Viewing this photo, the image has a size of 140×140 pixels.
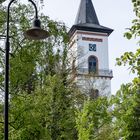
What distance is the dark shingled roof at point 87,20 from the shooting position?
235ft

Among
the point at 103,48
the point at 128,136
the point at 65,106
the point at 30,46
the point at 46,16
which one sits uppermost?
the point at 103,48

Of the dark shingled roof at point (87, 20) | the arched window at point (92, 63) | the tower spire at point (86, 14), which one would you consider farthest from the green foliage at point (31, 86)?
the tower spire at point (86, 14)

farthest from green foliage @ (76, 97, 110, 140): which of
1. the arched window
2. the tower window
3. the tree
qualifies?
the tower window

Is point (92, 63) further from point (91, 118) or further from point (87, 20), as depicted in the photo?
point (91, 118)

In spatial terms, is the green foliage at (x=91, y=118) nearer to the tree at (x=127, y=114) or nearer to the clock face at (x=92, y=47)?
the tree at (x=127, y=114)

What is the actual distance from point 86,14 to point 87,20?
1529 millimetres

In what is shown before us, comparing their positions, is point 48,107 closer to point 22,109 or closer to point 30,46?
point 30,46

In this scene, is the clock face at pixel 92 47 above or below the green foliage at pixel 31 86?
above

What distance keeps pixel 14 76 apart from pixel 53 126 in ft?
30.6

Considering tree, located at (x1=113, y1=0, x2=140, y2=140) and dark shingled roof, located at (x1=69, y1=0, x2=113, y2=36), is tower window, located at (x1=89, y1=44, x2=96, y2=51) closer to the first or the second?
dark shingled roof, located at (x1=69, y1=0, x2=113, y2=36)

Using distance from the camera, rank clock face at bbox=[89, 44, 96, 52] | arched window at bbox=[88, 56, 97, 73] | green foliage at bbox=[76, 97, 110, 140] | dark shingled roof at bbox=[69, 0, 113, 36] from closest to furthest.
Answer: green foliage at bbox=[76, 97, 110, 140] < arched window at bbox=[88, 56, 97, 73] < clock face at bbox=[89, 44, 96, 52] < dark shingled roof at bbox=[69, 0, 113, 36]

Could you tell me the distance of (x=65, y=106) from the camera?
90.9 ft

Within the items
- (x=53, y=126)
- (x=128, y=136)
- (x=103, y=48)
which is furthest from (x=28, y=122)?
(x=103, y=48)

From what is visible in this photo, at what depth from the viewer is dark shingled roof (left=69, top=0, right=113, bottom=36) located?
2817 inches
